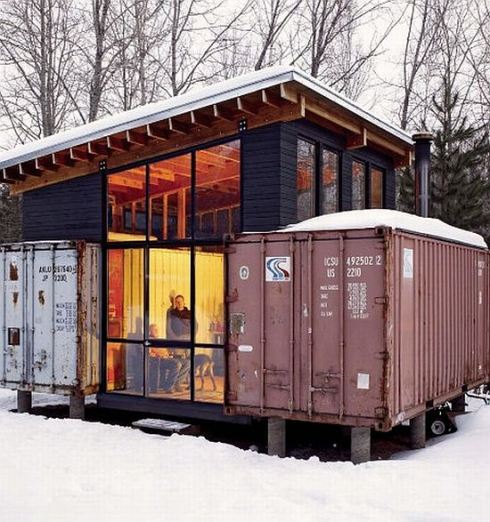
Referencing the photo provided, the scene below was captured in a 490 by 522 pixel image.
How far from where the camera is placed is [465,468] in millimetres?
7000

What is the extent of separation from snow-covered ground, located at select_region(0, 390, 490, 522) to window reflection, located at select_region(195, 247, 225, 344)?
5.52 ft

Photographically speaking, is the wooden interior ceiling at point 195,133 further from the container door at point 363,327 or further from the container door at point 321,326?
the container door at point 363,327

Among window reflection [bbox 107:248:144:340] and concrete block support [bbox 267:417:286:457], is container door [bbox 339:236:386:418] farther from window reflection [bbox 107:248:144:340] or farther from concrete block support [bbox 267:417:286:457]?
window reflection [bbox 107:248:144:340]

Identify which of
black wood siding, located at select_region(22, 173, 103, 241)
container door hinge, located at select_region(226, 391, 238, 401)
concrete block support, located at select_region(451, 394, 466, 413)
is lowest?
concrete block support, located at select_region(451, 394, 466, 413)

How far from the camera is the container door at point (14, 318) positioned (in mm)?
11031

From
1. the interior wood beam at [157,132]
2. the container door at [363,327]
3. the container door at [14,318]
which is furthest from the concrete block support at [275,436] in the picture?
the container door at [14,318]

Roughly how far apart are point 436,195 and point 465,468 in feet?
52.1

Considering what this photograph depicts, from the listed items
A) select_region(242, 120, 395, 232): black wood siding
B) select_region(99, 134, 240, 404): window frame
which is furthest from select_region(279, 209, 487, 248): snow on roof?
select_region(99, 134, 240, 404): window frame

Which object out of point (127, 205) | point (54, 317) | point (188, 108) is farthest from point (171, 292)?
point (188, 108)

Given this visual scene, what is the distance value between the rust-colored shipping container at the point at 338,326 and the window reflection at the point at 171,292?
1605mm

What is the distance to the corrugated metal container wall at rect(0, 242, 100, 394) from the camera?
10469 millimetres

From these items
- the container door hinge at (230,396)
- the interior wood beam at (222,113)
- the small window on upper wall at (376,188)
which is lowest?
the container door hinge at (230,396)

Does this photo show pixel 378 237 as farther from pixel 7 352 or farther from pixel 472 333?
pixel 7 352

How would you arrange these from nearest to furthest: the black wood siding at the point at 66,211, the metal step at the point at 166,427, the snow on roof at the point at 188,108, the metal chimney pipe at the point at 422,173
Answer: the snow on roof at the point at 188,108
the metal step at the point at 166,427
the black wood siding at the point at 66,211
the metal chimney pipe at the point at 422,173
